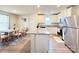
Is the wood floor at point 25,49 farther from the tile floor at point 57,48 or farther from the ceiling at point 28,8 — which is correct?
the ceiling at point 28,8

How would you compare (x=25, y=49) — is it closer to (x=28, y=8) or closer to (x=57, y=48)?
(x=57, y=48)

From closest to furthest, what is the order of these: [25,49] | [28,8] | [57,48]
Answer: [28,8] → [25,49] → [57,48]

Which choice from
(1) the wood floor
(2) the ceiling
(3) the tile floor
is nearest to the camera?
(2) the ceiling

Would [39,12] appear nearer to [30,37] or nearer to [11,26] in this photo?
[11,26]

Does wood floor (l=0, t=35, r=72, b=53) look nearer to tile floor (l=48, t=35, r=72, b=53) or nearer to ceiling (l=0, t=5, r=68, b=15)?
tile floor (l=48, t=35, r=72, b=53)

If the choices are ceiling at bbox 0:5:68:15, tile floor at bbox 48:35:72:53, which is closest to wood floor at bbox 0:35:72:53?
tile floor at bbox 48:35:72:53

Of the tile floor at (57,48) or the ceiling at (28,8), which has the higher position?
the ceiling at (28,8)

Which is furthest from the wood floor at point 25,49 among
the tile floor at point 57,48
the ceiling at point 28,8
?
the ceiling at point 28,8

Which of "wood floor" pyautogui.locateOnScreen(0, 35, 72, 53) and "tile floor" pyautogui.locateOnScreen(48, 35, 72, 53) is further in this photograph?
"tile floor" pyautogui.locateOnScreen(48, 35, 72, 53)

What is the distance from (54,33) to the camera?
2.44 metres

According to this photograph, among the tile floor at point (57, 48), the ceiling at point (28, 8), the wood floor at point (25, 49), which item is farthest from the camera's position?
the tile floor at point (57, 48)

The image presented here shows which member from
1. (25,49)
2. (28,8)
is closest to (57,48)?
(25,49)

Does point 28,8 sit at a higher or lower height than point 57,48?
higher
